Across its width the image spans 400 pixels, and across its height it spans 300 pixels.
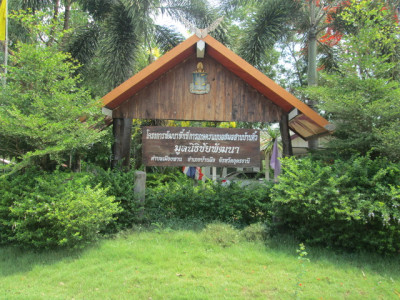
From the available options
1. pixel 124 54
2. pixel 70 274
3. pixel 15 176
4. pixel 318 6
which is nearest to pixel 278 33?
pixel 318 6

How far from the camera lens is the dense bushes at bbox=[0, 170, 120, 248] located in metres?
5.27

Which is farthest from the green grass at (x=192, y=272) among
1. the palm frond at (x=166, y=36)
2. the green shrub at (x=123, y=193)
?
the palm frond at (x=166, y=36)

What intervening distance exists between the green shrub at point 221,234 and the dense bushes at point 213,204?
77cm

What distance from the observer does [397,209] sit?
200 inches

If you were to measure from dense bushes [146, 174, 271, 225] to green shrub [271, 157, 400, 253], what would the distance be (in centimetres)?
121

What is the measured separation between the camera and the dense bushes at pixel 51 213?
527 cm

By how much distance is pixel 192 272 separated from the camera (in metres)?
4.62

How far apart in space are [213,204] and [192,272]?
9.16 feet

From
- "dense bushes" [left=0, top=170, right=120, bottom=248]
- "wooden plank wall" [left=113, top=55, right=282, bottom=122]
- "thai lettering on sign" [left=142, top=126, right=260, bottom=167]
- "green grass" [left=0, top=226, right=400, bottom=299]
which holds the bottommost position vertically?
"green grass" [left=0, top=226, right=400, bottom=299]

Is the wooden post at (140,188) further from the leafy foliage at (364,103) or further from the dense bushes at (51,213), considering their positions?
the leafy foliage at (364,103)

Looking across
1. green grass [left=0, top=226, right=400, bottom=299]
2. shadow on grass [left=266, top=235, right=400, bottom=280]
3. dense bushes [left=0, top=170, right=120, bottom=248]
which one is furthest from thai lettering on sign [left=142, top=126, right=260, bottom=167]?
shadow on grass [left=266, top=235, right=400, bottom=280]

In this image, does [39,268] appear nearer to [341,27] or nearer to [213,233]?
[213,233]

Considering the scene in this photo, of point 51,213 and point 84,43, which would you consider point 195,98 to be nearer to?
point 51,213

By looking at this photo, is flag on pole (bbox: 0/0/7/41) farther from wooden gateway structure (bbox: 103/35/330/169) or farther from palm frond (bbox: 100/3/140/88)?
wooden gateway structure (bbox: 103/35/330/169)
